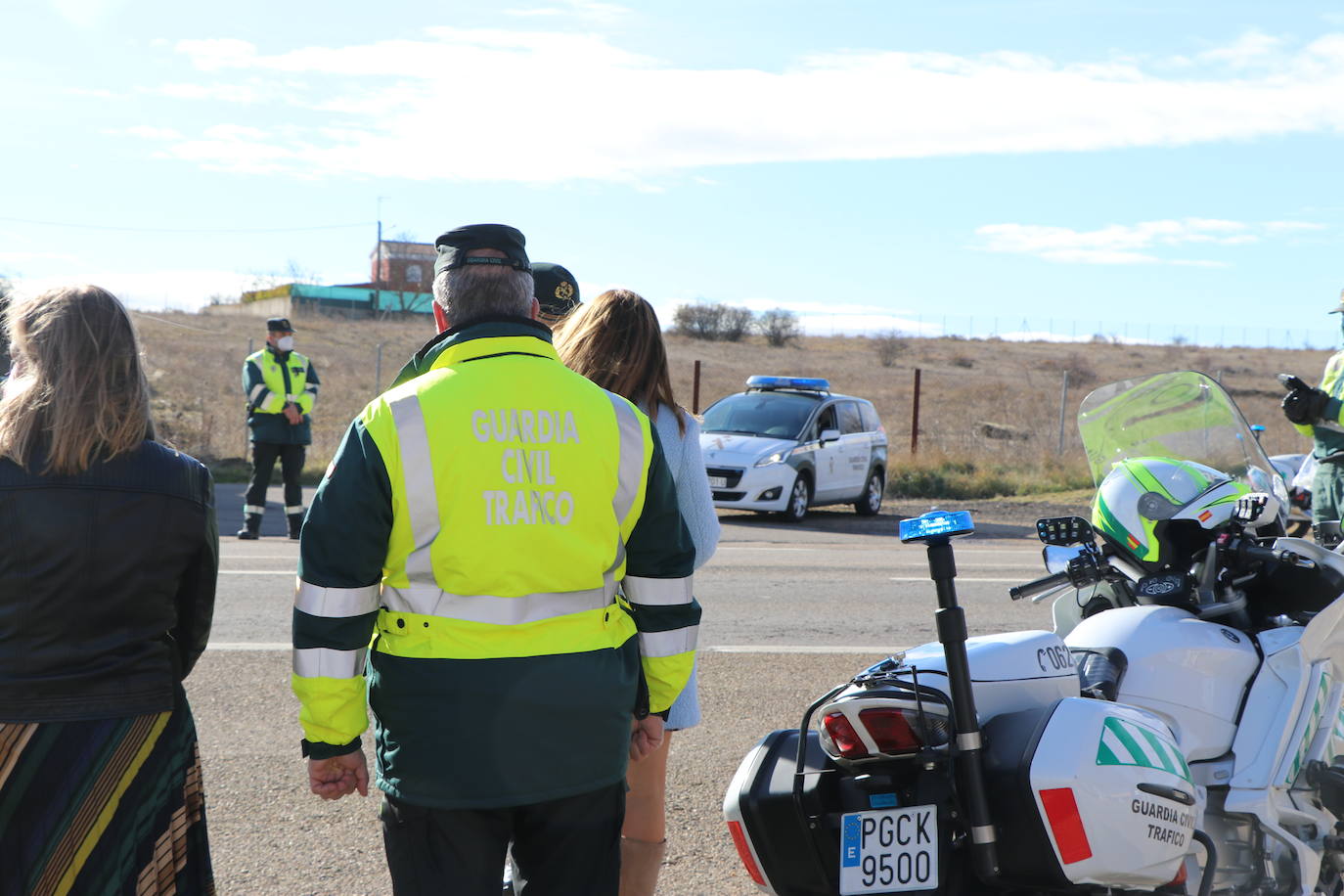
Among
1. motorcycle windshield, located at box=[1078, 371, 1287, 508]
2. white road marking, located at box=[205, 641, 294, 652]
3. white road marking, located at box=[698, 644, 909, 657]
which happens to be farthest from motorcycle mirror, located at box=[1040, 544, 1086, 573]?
white road marking, located at box=[205, 641, 294, 652]

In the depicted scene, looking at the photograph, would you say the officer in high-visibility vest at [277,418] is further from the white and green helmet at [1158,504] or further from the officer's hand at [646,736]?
the officer's hand at [646,736]

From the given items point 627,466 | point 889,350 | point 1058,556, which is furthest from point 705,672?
point 889,350

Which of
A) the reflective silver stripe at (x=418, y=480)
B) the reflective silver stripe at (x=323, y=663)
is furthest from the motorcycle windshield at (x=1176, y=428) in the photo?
the reflective silver stripe at (x=323, y=663)

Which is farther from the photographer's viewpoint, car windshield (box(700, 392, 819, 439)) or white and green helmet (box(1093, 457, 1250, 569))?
car windshield (box(700, 392, 819, 439))

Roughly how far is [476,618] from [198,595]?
2.45ft

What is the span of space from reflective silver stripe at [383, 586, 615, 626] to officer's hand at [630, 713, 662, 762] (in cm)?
47

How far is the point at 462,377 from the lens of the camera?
243cm

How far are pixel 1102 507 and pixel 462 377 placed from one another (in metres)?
2.10

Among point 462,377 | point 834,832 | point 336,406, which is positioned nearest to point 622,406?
point 462,377

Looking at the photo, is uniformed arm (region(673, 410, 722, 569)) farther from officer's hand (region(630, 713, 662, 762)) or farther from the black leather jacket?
the black leather jacket

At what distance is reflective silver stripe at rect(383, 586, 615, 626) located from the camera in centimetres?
236

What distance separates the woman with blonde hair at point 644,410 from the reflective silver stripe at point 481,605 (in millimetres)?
900

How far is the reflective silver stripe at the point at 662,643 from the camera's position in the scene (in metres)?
2.69

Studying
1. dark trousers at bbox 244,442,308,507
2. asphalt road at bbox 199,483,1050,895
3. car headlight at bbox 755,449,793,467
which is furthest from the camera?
car headlight at bbox 755,449,793,467
